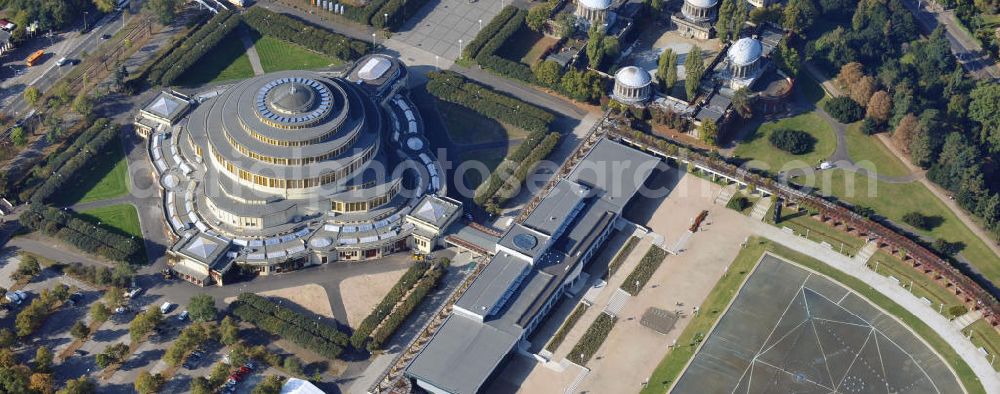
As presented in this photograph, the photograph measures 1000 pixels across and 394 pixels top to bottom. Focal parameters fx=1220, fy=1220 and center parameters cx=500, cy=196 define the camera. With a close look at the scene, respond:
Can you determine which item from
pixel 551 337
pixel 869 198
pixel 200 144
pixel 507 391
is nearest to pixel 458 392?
pixel 507 391

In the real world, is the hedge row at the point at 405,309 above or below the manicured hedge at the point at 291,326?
above

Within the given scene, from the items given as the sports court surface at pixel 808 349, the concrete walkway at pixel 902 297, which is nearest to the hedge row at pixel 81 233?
the sports court surface at pixel 808 349

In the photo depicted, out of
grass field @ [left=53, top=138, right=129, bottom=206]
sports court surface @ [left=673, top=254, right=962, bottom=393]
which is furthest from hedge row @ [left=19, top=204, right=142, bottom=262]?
sports court surface @ [left=673, top=254, right=962, bottom=393]

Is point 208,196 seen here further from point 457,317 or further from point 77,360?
point 457,317

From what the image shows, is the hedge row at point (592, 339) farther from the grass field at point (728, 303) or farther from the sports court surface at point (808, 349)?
the sports court surface at point (808, 349)

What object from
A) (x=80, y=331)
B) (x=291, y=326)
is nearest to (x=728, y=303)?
(x=291, y=326)

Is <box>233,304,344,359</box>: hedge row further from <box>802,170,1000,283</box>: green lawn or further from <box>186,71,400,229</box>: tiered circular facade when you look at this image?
<box>802,170,1000,283</box>: green lawn
